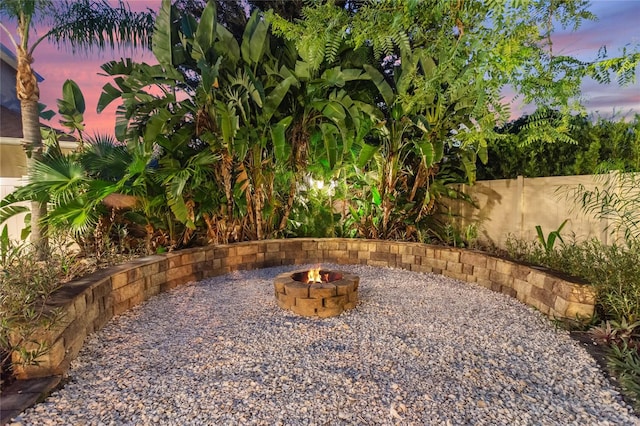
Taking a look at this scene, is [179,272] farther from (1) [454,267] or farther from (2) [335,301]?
(1) [454,267]

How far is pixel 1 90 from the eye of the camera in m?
10.1

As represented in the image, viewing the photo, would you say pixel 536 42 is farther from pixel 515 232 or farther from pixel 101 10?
pixel 101 10

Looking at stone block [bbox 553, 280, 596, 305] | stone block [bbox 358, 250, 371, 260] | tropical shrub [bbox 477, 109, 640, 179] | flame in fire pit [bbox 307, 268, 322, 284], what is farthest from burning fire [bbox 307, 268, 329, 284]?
tropical shrub [bbox 477, 109, 640, 179]

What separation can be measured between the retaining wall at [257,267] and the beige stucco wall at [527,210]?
89 centimetres

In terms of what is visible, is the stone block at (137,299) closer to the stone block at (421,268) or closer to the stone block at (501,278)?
the stone block at (421,268)

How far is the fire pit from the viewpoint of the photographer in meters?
3.17

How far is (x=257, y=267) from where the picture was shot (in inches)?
201

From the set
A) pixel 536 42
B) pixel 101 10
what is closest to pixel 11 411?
pixel 536 42

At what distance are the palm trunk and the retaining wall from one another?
1.95 metres

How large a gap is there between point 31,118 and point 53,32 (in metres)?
1.35

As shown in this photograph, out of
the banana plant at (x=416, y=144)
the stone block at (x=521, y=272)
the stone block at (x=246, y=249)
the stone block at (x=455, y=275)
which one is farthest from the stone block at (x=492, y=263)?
the stone block at (x=246, y=249)

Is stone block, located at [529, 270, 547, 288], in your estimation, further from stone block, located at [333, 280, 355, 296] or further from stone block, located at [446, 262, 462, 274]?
stone block, located at [333, 280, 355, 296]

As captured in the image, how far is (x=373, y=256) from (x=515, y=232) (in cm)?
207

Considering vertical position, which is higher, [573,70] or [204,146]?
[573,70]
